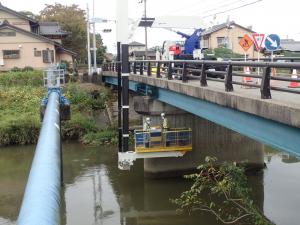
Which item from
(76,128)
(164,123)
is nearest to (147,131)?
(164,123)

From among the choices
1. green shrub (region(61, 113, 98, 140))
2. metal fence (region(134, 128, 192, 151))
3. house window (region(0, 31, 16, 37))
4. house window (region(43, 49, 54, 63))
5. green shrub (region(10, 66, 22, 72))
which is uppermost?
house window (region(0, 31, 16, 37))

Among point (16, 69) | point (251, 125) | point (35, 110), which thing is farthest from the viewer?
point (16, 69)

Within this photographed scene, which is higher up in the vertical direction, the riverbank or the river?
the riverbank

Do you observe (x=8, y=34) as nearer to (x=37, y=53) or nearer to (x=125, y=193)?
(x=37, y=53)

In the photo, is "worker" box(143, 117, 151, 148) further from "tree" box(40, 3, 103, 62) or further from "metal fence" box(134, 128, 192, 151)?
"tree" box(40, 3, 103, 62)

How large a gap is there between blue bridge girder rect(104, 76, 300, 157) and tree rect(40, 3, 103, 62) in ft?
167

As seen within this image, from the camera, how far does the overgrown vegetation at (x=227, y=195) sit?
11.4m

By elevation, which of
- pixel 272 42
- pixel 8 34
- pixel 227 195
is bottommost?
pixel 227 195

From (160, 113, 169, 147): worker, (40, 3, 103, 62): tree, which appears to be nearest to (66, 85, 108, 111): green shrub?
(160, 113, 169, 147): worker

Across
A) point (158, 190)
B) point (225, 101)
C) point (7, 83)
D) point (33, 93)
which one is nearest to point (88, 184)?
point (158, 190)

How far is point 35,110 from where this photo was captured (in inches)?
1267

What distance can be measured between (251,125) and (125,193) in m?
9.57

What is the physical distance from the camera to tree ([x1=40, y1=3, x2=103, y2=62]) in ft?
210

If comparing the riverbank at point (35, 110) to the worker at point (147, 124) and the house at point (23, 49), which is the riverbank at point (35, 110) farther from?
the house at point (23, 49)
